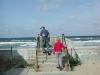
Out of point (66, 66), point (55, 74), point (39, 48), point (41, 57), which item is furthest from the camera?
point (39, 48)

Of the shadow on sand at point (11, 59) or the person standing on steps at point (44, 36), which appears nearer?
the shadow on sand at point (11, 59)

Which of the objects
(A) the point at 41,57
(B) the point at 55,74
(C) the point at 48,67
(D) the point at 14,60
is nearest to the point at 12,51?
(D) the point at 14,60

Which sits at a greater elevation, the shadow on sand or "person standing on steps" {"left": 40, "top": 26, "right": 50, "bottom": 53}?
"person standing on steps" {"left": 40, "top": 26, "right": 50, "bottom": 53}

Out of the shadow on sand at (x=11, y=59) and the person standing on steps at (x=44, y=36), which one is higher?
the person standing on steps at (x=44, y=36)

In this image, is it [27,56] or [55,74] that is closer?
[55,74]

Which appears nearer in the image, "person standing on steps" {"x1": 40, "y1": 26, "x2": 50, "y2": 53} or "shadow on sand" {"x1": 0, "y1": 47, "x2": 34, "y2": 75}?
"shadow on sand" {"x1": 0, "y1": 47, "x2": 34, "y2": 75}

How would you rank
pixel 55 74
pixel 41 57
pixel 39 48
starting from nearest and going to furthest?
1. pixel 55 74
2. pixel 41 57
3. pixel 39 48

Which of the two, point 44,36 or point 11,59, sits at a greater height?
point 44,36

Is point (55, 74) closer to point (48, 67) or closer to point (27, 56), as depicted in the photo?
point (48, 67)

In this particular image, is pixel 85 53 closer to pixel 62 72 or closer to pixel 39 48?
pixel 39 48

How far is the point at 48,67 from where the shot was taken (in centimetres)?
2280

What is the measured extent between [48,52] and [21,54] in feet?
6.36

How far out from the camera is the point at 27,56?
1027 inches

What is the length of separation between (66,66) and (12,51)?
4.95 m
